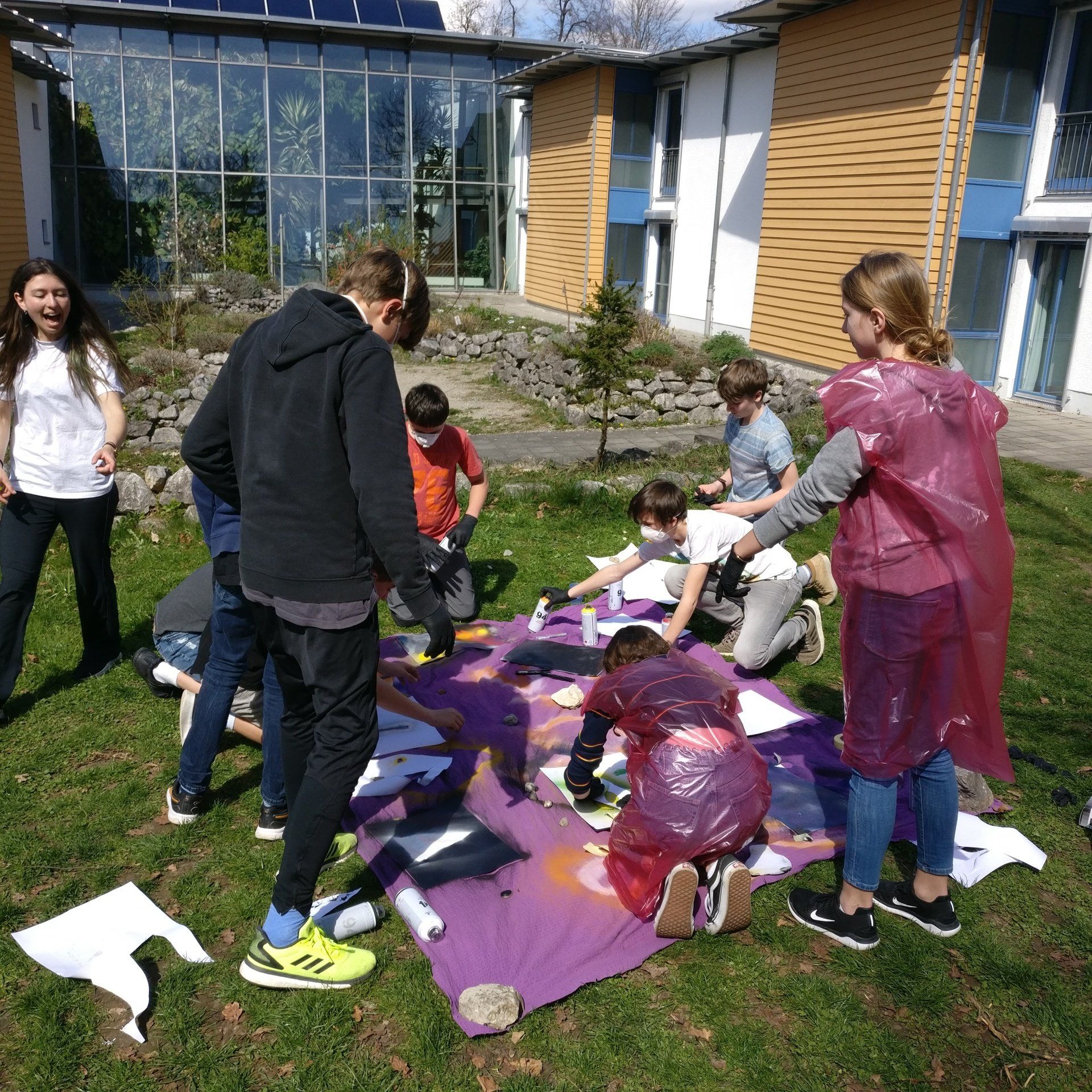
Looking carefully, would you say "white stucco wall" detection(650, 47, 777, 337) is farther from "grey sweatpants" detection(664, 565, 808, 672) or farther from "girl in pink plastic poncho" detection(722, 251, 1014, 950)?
"girl in pink plastic poncho" detection(722, 251, 1014, 950)

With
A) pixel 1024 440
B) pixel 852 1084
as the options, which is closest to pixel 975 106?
pixel 1024 440

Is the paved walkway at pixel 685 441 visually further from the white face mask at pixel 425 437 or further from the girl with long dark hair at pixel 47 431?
the girl with long dark hair at pixel 47 431

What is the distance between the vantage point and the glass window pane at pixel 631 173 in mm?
21359

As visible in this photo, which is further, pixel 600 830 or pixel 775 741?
pixel 775 741

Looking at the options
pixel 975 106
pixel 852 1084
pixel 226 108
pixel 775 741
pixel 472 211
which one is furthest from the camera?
pixel 472 211

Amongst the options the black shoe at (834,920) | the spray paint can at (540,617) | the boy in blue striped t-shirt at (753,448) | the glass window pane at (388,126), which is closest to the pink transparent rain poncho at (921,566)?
the black shoe at (834,920)

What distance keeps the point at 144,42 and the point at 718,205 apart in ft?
52.1

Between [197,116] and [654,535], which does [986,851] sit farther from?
[197,116]

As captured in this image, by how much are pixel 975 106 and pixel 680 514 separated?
1035 centimetres

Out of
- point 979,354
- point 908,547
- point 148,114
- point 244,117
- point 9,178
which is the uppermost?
point 244,117

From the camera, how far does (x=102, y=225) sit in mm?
24469

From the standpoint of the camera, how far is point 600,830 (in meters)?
3.57

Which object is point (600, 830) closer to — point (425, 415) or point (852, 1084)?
point (852, 1084)

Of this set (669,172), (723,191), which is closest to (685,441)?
(723,191)
